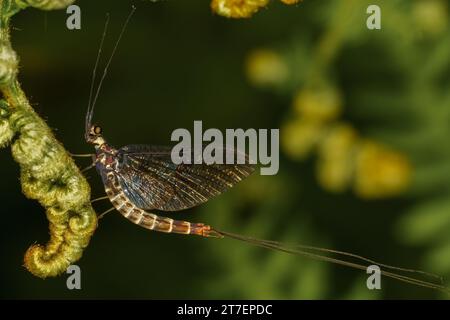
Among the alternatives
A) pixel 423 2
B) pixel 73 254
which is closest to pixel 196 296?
pixel 423 2

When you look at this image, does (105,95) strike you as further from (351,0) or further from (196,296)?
(351,0)

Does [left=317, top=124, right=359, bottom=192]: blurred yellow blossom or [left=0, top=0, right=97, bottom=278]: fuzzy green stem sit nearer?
[left=0, top=0, right=97, bottom=278]: fuzzy green stem

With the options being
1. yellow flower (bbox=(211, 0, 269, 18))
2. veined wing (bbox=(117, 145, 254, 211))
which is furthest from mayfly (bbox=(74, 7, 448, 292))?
yellow flower (bbox=(211, 0, 269, 18))

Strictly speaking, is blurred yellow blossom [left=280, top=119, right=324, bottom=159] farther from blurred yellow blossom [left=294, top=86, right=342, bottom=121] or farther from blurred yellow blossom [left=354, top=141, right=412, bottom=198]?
blurred yellow blossom [left=354, top=141, right=412, bottom=198]

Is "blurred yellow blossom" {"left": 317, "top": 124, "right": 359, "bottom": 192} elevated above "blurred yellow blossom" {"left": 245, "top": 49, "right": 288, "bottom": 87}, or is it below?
below

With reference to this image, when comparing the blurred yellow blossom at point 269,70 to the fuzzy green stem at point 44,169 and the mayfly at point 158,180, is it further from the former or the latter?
the fuzzy green stem at point 44,169

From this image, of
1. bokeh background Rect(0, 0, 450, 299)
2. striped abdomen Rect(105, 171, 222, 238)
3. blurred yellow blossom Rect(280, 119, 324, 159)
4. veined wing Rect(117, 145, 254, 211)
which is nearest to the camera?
striped abdomen Rect(105, 171, 222, 238)

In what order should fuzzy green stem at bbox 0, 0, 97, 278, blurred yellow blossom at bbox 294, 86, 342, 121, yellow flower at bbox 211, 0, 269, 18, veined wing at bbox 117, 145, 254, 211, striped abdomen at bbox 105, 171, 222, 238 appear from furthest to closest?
blurred yellow blossom at bbox 294, 86, 342, 121
veined wing at bbox 117, 145, 254, 211
striped abdomen at bbox 105, 171, 222, 238
yellow flower at bbox 211, 0, 269, 18
fuzzy green stem at bbox 0, 0, 97, 278
